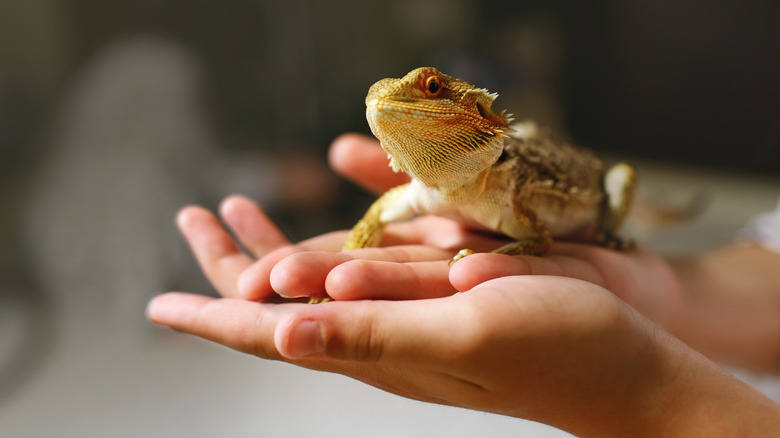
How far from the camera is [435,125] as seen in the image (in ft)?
3.89

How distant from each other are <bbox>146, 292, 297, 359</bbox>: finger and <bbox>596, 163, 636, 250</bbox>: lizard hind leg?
111 cm

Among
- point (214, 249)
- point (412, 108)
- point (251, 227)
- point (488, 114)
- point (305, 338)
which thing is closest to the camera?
point (305, 338)

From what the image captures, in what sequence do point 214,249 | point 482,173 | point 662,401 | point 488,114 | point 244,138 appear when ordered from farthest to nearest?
point 244,138 → point 214,249 → point 482,173 → point 488,114 → point 662,401

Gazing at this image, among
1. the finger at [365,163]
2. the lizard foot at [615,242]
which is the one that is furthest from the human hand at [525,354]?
the finger at [365,163]

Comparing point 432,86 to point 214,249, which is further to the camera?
point 214,249

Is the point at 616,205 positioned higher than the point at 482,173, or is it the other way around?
the point at 482,173

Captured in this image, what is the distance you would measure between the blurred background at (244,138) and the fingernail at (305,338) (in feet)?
1.85

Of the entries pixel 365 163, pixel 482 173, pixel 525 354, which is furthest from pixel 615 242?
pixel 525 354

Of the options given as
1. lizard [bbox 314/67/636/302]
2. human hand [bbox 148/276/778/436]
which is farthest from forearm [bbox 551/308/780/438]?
lizard [bbox 314/67/636/302]

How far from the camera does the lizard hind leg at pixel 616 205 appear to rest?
1784 millimetres

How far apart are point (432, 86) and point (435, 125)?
0.08 m

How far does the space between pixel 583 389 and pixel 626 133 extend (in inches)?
76.4

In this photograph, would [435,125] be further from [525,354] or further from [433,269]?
[525,354]

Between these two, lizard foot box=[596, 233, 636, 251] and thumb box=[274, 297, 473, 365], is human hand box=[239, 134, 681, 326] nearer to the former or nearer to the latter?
lizard foot box=[596, 233, 636, 251]
